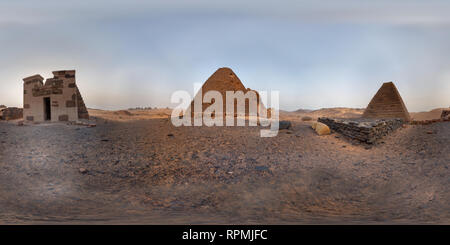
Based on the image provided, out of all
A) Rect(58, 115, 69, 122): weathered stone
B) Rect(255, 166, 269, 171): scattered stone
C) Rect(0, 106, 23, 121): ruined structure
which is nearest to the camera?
Rect(255, 166, 269, 171): scattered stone

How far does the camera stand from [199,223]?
368 cm

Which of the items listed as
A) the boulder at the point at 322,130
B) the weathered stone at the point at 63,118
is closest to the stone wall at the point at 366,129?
the boulder at the point at 322,130

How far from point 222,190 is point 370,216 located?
2.96 metres

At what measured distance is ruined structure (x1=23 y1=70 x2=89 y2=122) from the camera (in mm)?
14180

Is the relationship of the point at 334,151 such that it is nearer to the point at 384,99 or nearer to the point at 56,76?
the point at 384,99

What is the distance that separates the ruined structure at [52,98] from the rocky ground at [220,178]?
414 centimetres

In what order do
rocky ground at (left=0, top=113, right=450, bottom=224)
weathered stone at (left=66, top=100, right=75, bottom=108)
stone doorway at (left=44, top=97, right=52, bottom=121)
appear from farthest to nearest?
stone doorway at (left=44, top=97, right=52, bottom=121), weathered stone at (left=66, top=100, right=75, bottom=108), rocky ground at (left=0, top=113, right=450, bottom=224)

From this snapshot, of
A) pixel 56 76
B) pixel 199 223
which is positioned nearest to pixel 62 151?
pixel 199 223

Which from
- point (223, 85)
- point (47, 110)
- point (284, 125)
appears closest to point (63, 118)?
point (47, 110)

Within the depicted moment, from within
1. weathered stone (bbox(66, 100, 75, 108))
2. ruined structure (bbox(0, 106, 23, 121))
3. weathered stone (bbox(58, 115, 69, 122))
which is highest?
weathered stone (bbox(66, 100, 75, 108))

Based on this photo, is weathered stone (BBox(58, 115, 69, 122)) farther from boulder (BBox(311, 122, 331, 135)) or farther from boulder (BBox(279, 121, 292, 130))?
boulder (BBox(311, 122, 331, 135))

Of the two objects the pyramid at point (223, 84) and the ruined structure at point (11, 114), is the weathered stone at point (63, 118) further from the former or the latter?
the pyramid at point (223, 84)

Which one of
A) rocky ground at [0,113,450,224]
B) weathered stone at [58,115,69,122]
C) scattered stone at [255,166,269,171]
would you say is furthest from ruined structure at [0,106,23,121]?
scattered stone at [255,166,269,171]

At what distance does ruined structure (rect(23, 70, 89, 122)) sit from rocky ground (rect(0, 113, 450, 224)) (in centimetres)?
414
